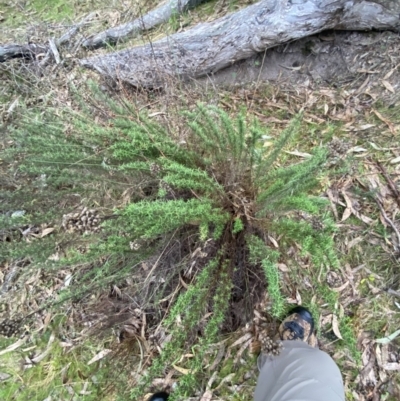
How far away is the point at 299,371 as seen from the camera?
5.74 feet

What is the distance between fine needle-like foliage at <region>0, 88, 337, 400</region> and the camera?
152 centimetres

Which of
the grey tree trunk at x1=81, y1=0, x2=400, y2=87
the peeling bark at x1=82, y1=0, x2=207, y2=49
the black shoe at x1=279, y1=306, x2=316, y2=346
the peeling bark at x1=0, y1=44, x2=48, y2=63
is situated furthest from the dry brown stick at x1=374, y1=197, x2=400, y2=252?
the peeling bark at x1=0, y1=44, x2=48, y2=63

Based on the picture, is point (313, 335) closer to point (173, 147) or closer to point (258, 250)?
point (258, 250)

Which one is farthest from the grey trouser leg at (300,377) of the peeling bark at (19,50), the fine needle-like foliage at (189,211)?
the peeling bark at (19,50)

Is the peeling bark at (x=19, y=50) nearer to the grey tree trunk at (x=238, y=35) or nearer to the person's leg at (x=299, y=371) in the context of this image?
the grey tree trunk at (x=238, y=35)

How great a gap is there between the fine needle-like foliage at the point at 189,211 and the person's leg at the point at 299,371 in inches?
10.3

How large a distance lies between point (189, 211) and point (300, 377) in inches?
36.8

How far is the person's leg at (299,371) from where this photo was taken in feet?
5.44

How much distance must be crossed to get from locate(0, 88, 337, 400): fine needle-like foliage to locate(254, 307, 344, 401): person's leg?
0.26 m

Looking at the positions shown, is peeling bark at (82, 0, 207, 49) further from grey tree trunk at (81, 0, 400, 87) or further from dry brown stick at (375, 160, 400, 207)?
dry brown stick at (375, 160, 400, 207)

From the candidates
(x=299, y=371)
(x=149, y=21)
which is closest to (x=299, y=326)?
(x=299, y=371)

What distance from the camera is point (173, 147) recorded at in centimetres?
182

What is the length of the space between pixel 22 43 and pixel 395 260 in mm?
3246

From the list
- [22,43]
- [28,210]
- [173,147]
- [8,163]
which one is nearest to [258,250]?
[173,147]
